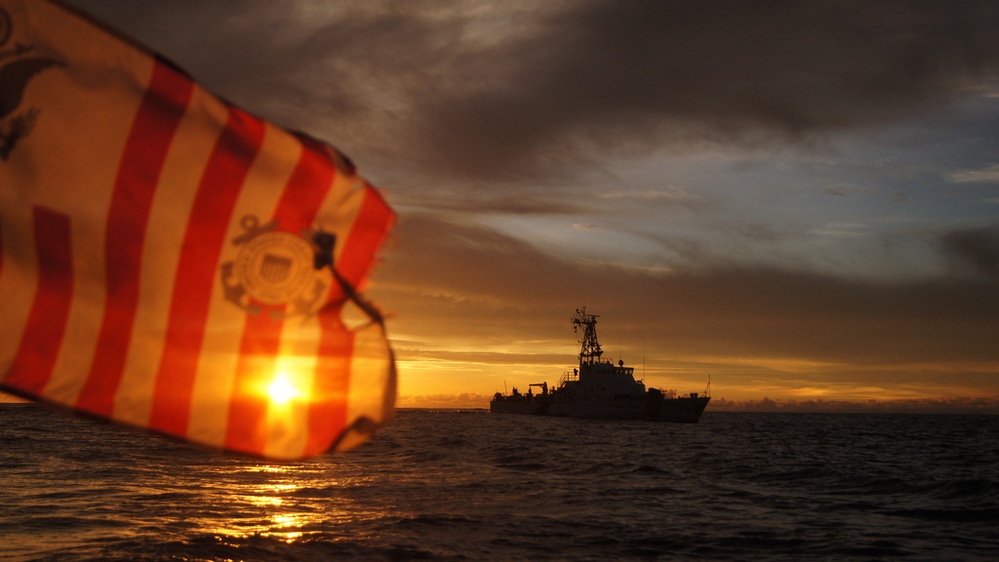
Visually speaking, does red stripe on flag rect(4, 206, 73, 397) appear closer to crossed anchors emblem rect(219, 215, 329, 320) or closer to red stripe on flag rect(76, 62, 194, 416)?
red stripe on flag rect(76, 62, 194, 416)

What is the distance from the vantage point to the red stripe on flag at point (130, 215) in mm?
3752

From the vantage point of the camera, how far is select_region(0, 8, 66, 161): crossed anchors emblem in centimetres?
351

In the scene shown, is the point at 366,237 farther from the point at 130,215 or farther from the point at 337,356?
the point at 130,215

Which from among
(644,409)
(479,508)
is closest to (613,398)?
(644,409)

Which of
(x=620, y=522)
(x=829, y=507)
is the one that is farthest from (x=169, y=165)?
(x=829, y=507)

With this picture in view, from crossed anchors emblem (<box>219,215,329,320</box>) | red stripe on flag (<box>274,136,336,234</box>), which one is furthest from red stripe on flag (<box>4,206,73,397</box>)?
red stripe on flag (<box>274,136,336,234</box>)

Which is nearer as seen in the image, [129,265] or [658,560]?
[129,265]

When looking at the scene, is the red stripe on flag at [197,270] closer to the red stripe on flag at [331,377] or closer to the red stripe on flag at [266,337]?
the red stripe on flag at [266,337]

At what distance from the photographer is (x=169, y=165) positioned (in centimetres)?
382

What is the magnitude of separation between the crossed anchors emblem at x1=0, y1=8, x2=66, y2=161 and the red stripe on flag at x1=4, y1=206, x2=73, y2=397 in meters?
0.32

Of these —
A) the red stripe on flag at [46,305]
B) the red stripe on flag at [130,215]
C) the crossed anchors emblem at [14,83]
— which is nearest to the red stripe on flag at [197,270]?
the red stripe on flag at [130,215]

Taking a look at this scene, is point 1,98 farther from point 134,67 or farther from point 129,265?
point 129,265

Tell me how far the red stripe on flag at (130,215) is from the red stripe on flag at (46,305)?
6.4 inches

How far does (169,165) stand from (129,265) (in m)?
0.49
